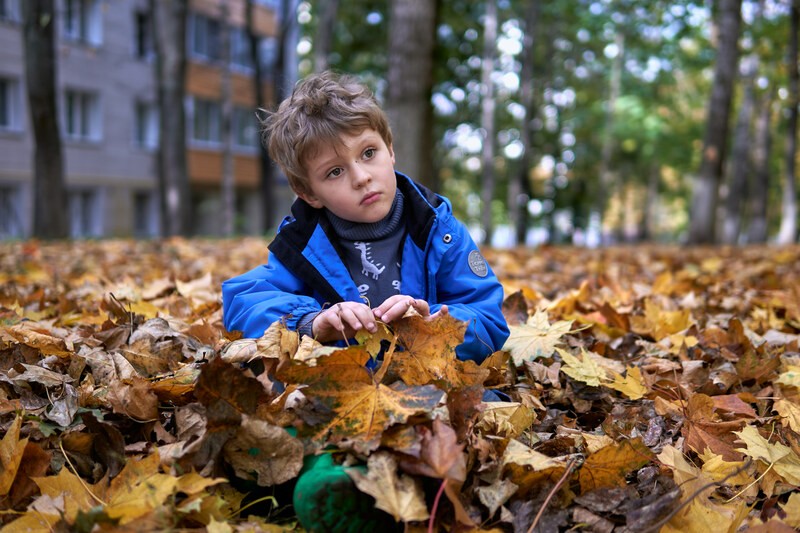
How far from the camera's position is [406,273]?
224 centimetres

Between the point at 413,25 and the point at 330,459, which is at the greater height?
the point at 413,25

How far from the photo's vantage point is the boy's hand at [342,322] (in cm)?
179

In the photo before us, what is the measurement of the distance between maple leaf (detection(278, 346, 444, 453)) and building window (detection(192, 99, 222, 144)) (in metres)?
26.3

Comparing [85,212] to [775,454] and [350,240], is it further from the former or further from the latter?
[775,454]

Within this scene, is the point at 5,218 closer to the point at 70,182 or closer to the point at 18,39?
the point at 70,182

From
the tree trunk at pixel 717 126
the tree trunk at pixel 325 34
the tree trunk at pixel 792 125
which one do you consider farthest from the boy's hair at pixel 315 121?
the tree trunk at pixel 792 125

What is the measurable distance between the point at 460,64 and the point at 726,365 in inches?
831

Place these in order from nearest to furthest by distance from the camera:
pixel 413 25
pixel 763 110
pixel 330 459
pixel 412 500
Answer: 1. pixel 412 500
2. pixel 330 459
3. pixel 413 25
4. pixel 763 110

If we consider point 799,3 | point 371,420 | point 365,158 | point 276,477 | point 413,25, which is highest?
point 799,3

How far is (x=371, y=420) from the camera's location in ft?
4.91

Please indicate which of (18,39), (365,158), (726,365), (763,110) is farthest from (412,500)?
(18,39)

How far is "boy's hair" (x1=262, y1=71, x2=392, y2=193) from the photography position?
209 centimetres

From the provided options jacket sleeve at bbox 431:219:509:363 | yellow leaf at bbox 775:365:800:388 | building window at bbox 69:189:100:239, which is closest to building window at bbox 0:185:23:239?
building window at bbox 69:189:100:239

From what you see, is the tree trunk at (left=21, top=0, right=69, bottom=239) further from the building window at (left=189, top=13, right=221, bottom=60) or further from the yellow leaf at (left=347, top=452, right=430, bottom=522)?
the building window at (left=189, top=13, right=221, bottom=60)
